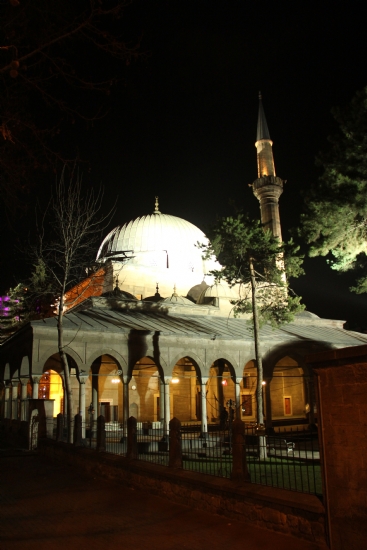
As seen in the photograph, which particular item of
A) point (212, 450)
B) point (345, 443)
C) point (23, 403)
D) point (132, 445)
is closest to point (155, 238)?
point (23, 403)

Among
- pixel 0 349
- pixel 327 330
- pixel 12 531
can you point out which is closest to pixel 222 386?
pixel 327 330

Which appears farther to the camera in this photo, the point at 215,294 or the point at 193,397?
the point at 215,294

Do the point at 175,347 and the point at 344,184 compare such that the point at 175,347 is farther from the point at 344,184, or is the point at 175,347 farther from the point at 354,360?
the point at 354,360

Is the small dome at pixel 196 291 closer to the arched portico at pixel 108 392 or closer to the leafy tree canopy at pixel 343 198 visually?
the arched portico at pixel 108 392

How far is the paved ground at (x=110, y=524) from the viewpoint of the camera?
6035 mm

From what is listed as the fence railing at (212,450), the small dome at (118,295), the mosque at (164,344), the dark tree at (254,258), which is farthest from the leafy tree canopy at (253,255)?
the small dome at (118,295)

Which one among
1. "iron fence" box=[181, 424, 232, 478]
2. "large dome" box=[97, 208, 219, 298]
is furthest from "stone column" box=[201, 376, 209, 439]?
"large dome" box=[97, 208, 219, 298]

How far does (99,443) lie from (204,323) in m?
15.2

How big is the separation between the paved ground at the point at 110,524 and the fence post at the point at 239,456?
64 cm

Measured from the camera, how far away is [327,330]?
3041 cm

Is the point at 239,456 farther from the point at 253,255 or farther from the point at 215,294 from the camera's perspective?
the point at 215,294

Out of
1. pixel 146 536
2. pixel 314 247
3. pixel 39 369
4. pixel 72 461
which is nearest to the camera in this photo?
pixel 146 536

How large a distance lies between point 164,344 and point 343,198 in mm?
11036

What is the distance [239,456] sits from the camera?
739 cm
